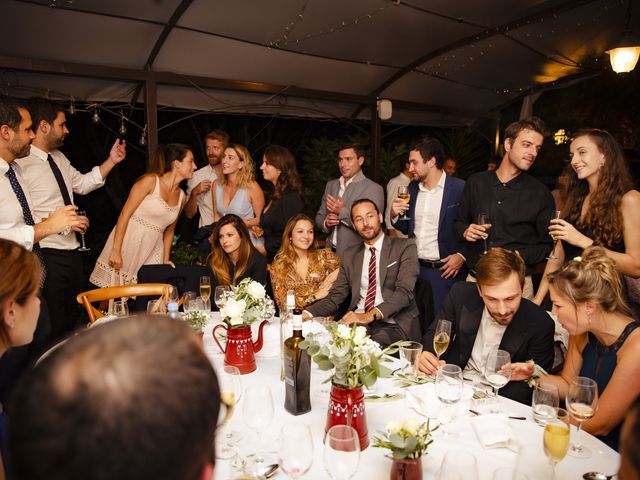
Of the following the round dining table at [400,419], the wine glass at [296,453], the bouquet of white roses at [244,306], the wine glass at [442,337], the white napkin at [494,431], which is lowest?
the round dining table at [400,419]

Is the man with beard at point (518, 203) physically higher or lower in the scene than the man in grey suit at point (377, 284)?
higher

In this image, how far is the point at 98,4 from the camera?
3822mm

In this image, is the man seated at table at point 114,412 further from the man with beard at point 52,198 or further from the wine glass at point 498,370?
the man with beard at point 52,198

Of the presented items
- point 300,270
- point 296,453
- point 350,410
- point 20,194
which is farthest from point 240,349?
point 20,194

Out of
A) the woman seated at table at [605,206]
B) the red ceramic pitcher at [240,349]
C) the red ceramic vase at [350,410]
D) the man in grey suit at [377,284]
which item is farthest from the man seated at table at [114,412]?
the woman seated at table at [605,206]

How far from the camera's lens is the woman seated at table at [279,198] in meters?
4.26

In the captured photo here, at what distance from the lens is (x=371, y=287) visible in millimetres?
3369

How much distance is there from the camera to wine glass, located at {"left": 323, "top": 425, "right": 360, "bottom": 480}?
3.95 ft

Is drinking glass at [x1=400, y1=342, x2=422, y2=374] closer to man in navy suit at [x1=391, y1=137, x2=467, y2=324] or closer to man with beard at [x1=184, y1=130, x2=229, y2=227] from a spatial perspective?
man in navy suit at [x1=391, y1=137, x2=467, y2=324]

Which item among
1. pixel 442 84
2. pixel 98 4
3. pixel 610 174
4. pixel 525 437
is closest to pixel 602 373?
pixel 525 437

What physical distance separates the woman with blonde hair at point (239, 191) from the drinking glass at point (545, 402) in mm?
2981

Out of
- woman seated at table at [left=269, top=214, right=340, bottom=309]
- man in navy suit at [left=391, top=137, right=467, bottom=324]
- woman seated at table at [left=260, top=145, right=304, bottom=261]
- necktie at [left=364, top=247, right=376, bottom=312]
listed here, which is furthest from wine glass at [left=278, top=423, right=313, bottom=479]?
woman seated at table at [left=260, top=145, right=304, bottom=261]

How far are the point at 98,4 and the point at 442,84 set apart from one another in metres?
4.53

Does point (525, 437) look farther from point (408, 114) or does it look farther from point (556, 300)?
point (408, 114)
